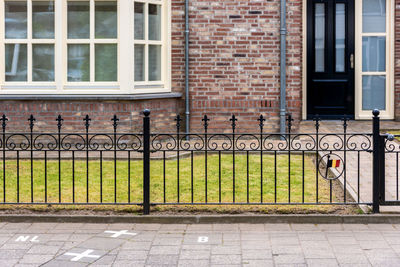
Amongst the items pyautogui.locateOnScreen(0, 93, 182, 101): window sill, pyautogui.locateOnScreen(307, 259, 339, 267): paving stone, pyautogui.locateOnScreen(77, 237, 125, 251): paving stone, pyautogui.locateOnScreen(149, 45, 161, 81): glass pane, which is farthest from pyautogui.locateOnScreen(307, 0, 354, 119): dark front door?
pyautogui.locateOnScreen(307, 259, 339, 267): paving stone

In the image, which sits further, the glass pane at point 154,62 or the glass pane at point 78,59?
the glass pane at point 154,62

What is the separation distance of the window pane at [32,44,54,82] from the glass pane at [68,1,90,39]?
0.52m

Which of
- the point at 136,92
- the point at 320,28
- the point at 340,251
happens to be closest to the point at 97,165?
the point at 136,92

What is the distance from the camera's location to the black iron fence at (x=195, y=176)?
7668mm

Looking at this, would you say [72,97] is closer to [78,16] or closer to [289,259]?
[78,16]

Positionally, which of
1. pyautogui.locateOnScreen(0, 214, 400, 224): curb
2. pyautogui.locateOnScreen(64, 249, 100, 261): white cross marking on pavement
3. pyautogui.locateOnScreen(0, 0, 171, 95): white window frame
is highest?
pyautogui.locateOnScreen(0, 0, 171, 95): white window frame

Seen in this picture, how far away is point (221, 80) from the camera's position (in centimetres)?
1335

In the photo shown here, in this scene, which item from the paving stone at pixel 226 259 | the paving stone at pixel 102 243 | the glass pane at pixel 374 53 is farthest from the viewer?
the glass pane at pixel 374 53

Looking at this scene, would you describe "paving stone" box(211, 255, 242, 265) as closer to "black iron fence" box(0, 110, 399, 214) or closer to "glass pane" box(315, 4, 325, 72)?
"black iron fence" box(0, 110, 399, 214)

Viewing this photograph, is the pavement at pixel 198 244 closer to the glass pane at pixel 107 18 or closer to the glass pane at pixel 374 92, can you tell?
the glass pane at pixel 107 18

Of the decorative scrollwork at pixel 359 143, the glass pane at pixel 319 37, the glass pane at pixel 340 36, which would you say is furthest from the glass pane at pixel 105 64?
the glass pane at pixel 340 36

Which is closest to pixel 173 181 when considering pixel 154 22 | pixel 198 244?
pixel 198 244

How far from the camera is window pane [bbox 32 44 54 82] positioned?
12.7m

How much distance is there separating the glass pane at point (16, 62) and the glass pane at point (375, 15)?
747cm
